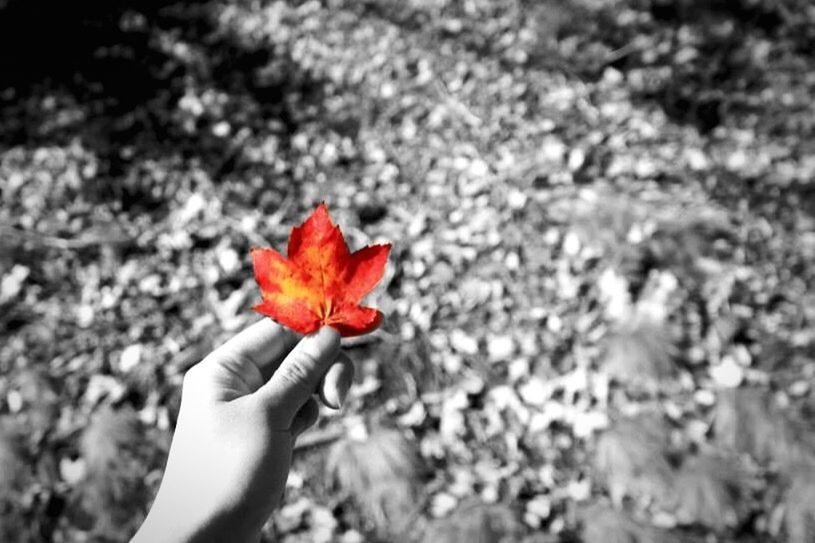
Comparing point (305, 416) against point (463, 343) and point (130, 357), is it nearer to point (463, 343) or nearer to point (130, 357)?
point (463, 343)

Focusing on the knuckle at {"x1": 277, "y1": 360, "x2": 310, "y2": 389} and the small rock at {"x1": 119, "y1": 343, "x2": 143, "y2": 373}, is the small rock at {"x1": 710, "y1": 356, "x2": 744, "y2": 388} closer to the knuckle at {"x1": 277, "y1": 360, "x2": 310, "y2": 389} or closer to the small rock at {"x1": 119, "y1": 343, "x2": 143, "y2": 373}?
the knuckle at {"x1": 277, "y1": 360, "x2": 310, "y2": 389}

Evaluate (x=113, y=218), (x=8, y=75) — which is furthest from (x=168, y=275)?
(x=8, y=75)

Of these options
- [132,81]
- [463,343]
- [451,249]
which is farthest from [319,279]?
[132,81]

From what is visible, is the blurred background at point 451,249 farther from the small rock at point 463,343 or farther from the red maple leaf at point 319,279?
the red maple leaf at point 319,279

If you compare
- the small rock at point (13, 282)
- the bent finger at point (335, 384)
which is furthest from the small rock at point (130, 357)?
the bent finger at point (335, 384)

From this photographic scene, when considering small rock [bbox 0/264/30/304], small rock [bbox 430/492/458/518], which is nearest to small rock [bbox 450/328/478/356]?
small rock [bbox 430/492/458/518]

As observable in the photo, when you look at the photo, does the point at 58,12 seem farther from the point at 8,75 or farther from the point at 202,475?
the point at 202,475
